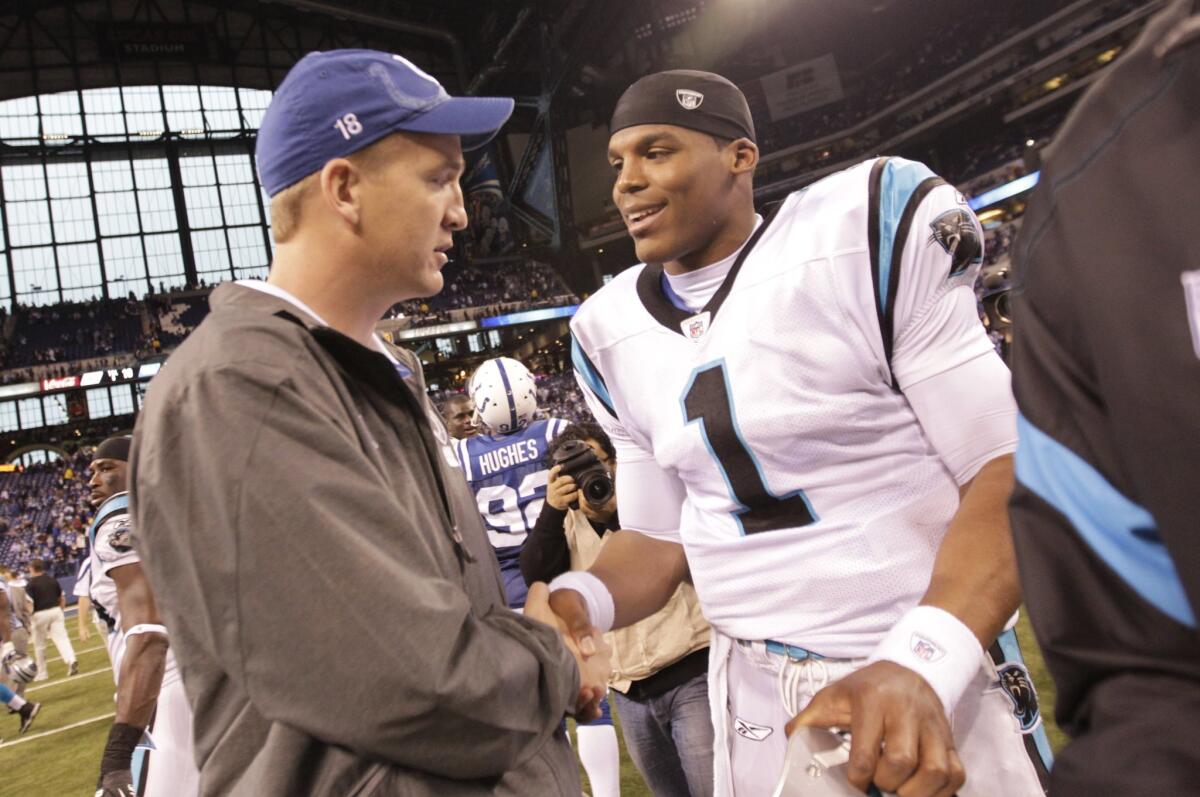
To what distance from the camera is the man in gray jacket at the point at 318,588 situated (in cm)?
118

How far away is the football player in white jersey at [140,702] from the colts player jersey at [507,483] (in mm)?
1658

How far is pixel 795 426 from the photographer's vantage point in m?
1.77

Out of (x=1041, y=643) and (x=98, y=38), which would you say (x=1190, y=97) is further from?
(x=98, y=38)

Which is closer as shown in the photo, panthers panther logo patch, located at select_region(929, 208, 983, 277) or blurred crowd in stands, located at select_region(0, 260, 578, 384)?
panthers panther logo patch, located at select_region(929, 208, 983, 277)

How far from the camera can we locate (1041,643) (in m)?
0.66

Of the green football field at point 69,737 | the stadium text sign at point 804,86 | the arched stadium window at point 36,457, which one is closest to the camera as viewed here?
the green football field at point 69,737

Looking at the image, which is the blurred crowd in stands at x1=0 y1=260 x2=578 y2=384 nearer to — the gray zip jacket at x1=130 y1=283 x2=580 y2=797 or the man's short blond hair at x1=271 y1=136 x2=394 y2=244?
the man's short blond hair at x1=271 y1=136 x2=394 y2=244

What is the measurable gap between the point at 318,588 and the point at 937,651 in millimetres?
861

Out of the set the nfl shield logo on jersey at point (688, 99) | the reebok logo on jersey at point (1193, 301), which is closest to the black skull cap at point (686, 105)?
the nfl shield logo on jersey at point (688, 99)

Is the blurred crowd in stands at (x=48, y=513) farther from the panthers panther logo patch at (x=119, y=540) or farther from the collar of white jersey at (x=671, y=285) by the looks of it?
the collar of white jersey at (x=671, y=285)

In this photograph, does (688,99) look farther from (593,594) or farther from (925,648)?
(925,648)

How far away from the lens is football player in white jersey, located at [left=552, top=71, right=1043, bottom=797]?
5.35 feet

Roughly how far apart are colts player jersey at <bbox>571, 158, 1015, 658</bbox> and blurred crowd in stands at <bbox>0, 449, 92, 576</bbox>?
25.4 m

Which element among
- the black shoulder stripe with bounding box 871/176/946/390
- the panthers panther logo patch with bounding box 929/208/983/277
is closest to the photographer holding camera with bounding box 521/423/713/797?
the black shoulder stripe with bounding box 871/176/946/390
